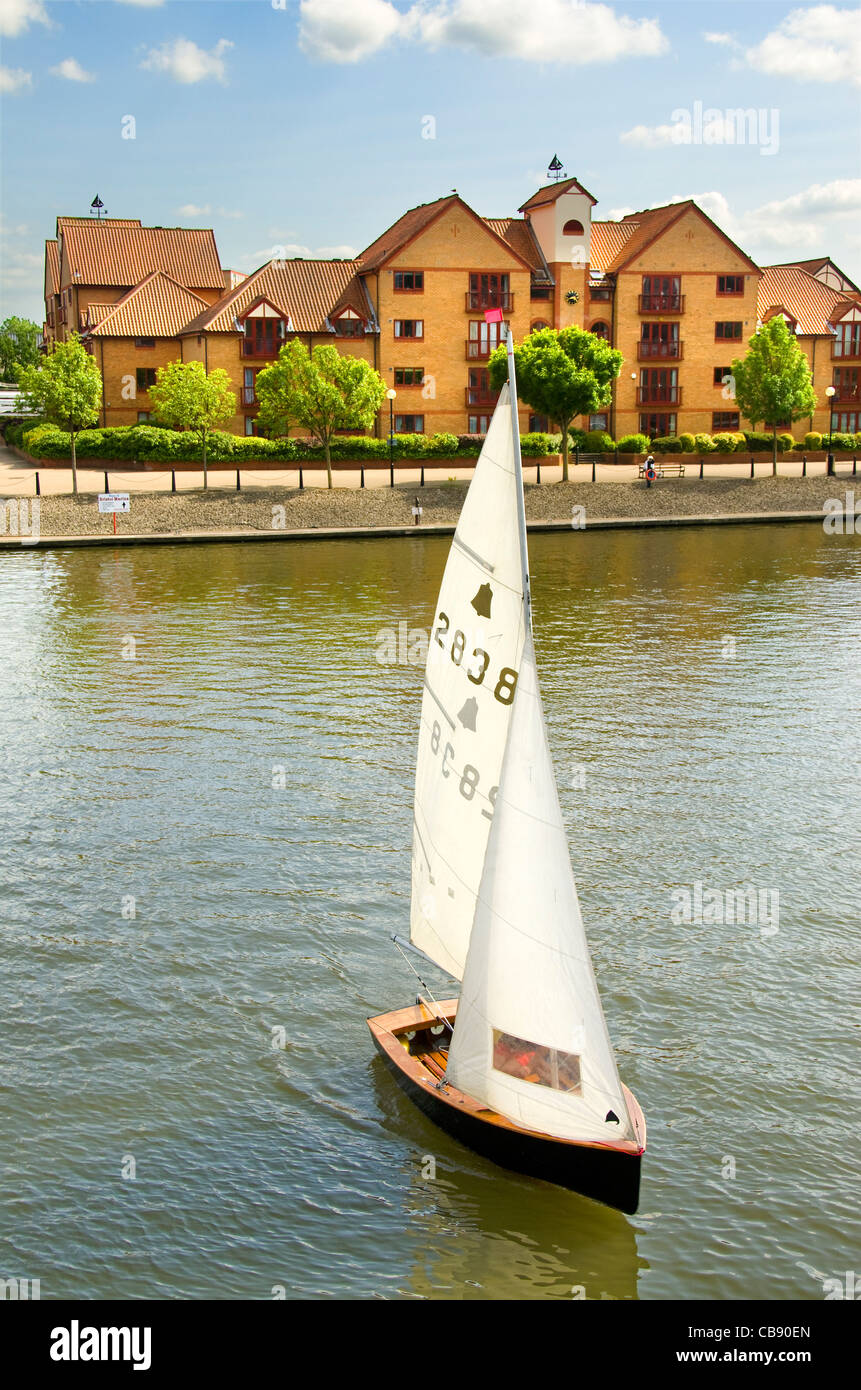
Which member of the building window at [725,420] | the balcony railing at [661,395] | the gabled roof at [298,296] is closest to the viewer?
the gabled roof at [298,296]

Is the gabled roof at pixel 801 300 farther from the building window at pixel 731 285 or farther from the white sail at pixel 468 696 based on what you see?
the white sail at pixel 468 696

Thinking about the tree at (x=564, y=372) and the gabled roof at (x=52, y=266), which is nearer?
the tree at (x=564, y=372)

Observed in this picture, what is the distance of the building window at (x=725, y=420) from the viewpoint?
76438 mm

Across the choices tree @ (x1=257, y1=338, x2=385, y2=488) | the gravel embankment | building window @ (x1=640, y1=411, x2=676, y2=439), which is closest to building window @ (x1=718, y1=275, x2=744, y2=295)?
building window @ (x1=640, y1=411, x2=676, y2=439)

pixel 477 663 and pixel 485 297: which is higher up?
pixel 485 297

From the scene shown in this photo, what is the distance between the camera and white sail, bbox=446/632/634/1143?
9.98m

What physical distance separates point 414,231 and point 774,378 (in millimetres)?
21178

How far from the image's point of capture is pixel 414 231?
230 feet

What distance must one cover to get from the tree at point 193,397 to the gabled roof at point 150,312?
1257cm

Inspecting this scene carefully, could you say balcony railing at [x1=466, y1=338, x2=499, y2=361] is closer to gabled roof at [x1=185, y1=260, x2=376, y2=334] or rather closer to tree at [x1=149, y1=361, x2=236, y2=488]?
gabled roof at [x1=185, y1=260, x2=376, y2=334]

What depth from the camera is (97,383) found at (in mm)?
56688

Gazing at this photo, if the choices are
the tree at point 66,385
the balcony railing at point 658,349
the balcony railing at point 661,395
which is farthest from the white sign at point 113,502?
the balcony railing at point 658,349

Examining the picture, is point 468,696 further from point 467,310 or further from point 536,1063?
point 467,310

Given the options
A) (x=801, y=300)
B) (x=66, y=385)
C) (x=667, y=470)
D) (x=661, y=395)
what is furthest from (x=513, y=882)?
(x=801, y=300)
